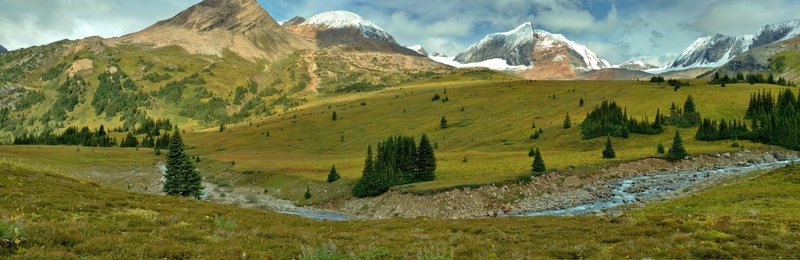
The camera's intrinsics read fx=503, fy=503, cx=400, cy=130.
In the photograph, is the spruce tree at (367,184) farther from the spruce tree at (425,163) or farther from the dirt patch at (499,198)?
the spruce tree at (425,163)

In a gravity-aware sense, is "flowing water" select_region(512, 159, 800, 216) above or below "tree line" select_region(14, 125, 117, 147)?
below

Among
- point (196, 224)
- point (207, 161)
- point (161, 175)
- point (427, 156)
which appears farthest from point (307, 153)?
point (196, 224)

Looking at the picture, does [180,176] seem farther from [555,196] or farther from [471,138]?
[471,138]

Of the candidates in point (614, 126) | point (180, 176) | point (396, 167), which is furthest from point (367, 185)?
point (614, 126)

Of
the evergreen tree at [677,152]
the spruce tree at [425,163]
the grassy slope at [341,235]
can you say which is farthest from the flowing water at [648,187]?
the spruce tree at [425,163]

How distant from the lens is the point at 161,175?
105 meters

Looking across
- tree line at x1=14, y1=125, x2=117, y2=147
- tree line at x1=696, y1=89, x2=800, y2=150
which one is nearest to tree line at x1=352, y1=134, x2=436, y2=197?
tree line at x1=696, y1=89, x2=800, y2=150

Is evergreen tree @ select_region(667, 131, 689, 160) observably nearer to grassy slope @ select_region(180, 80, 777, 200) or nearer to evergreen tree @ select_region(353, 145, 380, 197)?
grassy slope @ select_region(180, 80, 777, 200)

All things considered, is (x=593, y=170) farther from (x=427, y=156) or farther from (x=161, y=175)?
(x=161, y=175)

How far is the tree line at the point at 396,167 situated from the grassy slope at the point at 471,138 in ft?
10.1

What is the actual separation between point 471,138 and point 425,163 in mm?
52395

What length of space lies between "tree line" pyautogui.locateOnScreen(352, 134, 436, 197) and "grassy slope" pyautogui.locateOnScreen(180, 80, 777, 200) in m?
3.08

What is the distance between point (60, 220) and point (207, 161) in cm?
10886

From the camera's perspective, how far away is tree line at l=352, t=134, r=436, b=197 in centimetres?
6625
